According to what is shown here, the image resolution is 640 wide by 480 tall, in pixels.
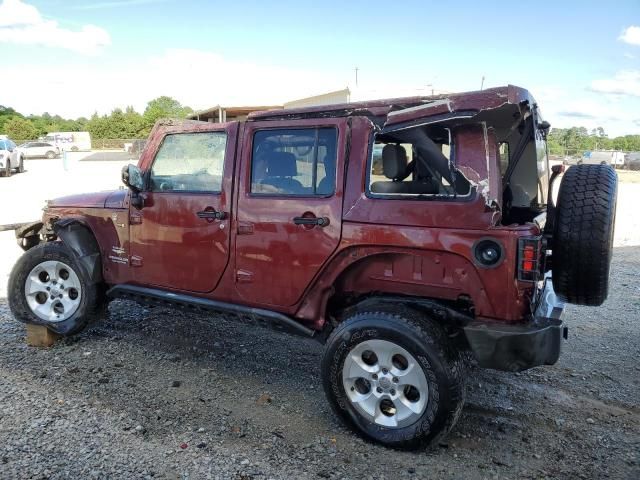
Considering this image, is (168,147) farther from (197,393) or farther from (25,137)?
(25,137)

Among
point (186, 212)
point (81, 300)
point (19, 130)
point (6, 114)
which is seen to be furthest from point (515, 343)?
point (6, 114)

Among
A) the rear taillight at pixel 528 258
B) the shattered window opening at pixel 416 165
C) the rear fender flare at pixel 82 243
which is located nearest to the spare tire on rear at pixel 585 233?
the rear taillight at pixel 528 258

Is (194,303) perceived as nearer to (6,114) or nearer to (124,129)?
(124,129)

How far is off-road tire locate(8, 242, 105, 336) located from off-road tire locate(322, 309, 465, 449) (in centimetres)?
235

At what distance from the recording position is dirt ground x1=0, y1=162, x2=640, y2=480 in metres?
3.01

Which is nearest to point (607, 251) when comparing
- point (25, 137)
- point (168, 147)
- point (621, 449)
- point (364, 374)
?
point (621, 449)

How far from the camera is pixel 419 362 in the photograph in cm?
306

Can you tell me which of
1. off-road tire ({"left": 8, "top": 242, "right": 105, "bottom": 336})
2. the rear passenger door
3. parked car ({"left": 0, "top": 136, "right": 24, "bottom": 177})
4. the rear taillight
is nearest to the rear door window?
the rear passenger door

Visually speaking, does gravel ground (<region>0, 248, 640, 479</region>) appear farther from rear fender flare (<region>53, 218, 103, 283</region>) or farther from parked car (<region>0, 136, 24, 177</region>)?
parked car (<region>0, 136, 24, 177</region>)

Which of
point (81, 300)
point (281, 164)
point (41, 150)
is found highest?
point (41, 150)

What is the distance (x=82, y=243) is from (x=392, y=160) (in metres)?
2.83

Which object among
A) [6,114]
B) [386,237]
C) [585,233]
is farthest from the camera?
[6,114]

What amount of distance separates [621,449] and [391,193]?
6.87 ft

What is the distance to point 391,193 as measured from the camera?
332 cm
